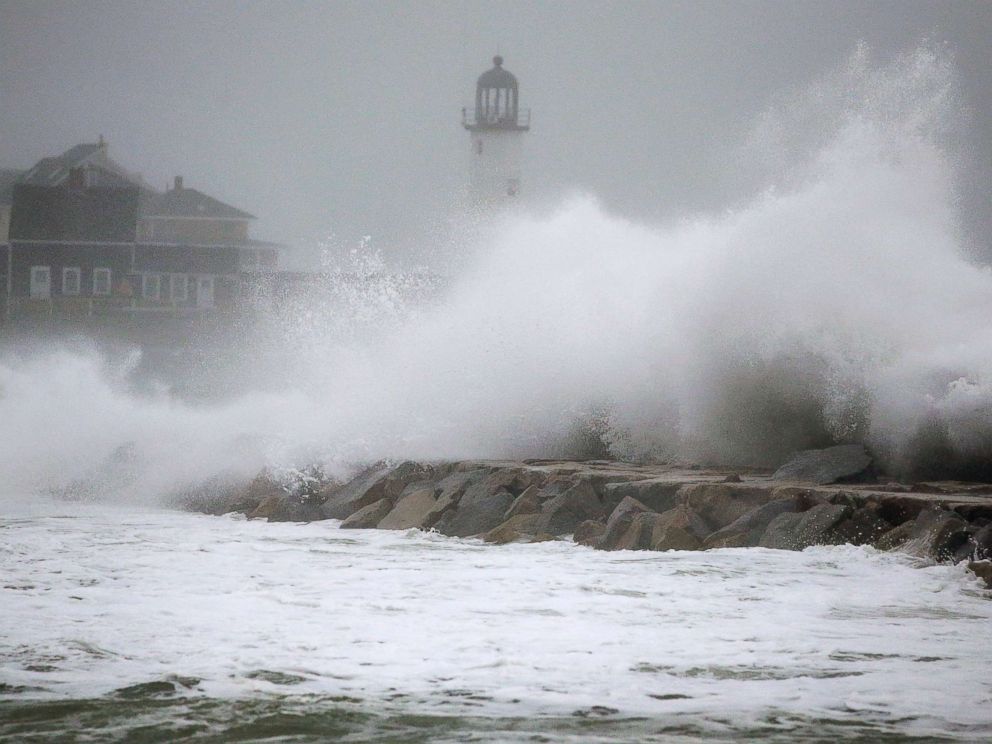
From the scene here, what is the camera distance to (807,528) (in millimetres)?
9359

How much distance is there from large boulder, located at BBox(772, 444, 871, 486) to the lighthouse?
1504 inches

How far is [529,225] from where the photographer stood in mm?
18141

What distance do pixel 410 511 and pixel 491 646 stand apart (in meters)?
4.78


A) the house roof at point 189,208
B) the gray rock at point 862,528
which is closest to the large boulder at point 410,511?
the gray rock at point 862,528

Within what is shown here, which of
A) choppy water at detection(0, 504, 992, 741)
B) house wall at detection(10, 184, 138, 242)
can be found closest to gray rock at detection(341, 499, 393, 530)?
choppy water at detection(0, 504, 992, 741)

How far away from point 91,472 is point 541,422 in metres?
4.91

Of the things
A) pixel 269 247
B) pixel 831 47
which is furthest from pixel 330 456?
pixel 831 47

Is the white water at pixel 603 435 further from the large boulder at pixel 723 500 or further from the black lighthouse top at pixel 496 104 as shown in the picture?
the black lighthouse top at pixel 496 104

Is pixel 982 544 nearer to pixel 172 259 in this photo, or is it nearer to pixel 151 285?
pixel 172 259

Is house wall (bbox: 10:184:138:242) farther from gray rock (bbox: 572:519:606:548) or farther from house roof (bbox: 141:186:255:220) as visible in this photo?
gray rock (bbox: 572:519:606:548)

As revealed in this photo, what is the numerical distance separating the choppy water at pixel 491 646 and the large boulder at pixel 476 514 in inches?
32.0

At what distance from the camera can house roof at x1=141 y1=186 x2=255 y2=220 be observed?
5116 centimetres

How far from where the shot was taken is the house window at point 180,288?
48.5m

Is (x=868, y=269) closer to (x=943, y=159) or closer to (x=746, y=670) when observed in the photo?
(x=943, y=159)
